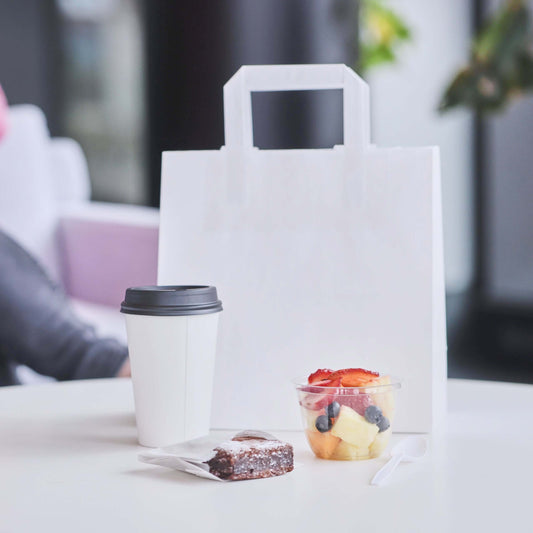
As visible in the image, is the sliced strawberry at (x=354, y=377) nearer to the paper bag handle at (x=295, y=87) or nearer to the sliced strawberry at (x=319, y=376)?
the sliced strawberry at (x=319, y=376)

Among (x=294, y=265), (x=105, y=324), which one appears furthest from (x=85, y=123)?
(x=294, y=265)

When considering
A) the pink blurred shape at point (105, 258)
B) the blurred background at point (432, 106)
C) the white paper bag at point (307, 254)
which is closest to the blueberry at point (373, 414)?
the white paper bag at point (307, 254)

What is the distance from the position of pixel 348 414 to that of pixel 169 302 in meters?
0.16

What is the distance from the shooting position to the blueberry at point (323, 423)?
69cm

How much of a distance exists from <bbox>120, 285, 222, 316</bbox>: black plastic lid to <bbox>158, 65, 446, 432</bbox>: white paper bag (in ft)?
0.37

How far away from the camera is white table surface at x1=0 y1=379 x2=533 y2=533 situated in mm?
552

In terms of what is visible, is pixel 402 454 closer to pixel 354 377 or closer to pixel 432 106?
pixel 354 377

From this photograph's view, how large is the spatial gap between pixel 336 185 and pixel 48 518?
0.40m

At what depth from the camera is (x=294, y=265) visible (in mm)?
839

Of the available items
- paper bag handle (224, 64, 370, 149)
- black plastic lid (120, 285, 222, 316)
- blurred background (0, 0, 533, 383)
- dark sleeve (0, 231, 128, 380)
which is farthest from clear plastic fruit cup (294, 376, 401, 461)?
blurred background (0, 0, 533, 383)

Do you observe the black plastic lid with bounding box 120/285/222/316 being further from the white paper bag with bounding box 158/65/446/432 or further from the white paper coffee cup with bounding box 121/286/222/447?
the white paper bag with bounding box 158/65/446/432

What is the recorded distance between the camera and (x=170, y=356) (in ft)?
2.39

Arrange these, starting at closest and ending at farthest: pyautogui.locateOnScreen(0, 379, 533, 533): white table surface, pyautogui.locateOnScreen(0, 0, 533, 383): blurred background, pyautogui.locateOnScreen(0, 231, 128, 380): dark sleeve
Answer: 1. pyautogui.locateOnScreen(0, 379, 533, 533): white table surface
2. pyautogui.locateOnScreen(0, 231, 128, 380): dark sleeve
3. pyautogui.locateOnScreen(0, 0, 533, 383): blurred background

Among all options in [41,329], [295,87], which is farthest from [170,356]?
[41,329]
